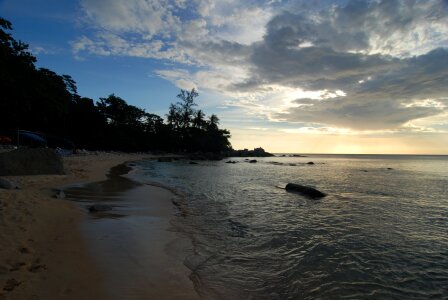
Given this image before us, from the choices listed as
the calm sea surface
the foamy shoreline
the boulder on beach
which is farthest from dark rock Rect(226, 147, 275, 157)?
the foamy shoreline

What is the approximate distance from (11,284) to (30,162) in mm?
13717

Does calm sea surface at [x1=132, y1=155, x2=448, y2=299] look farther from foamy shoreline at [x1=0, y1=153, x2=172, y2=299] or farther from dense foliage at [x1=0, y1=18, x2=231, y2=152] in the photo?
dense foliage at [x1=0, y1=18, x2=231, y2=152]

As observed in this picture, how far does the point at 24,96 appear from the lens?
22562 millimetres

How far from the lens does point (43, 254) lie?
5180mm

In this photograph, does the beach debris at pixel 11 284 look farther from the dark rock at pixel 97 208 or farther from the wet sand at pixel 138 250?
the dark rock at pixel 97 208

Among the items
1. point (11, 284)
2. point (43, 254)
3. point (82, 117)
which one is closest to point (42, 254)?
point (43, 254)

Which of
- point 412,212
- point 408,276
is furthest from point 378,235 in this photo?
point 412,212

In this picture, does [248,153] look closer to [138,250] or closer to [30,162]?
[30,162]

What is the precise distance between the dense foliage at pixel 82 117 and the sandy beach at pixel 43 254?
55.4ft

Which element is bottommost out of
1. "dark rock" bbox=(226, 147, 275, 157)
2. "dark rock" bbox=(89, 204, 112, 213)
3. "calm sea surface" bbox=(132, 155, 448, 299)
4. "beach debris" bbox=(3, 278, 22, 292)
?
"calm sea surface" bbox=(132, 155, 448, 299)

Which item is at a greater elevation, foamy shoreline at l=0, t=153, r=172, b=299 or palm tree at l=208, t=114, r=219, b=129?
palm tree at l=208, t=114, r=219, b=129

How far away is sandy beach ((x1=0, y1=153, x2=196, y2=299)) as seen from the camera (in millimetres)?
4035

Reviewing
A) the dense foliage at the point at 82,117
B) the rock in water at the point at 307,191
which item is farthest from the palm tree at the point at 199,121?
the rock in water at the point at 307,191

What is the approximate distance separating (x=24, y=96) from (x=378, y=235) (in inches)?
1015
